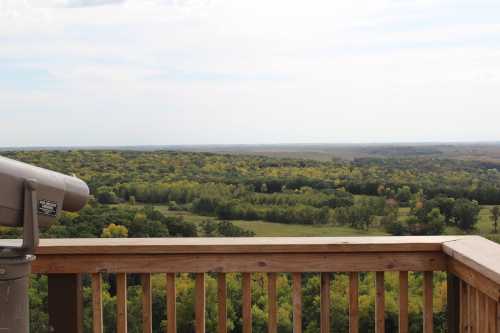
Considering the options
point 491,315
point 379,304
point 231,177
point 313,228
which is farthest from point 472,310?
point 231,177

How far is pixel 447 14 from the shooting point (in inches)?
251

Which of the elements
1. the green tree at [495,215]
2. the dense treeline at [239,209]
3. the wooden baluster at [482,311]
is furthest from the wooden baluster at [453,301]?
the green tree at [495,215]

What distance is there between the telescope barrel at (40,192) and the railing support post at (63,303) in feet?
1.49

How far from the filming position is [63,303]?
237cm

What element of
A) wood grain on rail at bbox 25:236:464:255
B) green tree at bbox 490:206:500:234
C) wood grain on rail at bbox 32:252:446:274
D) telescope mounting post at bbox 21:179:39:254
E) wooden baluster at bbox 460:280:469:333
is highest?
telescope mounting post at bbox 21:179:39:254

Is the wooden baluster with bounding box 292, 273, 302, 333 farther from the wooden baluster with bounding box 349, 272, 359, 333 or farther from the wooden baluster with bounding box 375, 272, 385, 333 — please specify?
the wooden baluster with bounding box 375, 272, 385, 333

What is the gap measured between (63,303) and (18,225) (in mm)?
639

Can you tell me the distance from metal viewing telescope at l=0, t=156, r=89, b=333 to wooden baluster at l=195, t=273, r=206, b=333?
72 centimetres

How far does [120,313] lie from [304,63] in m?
11.6

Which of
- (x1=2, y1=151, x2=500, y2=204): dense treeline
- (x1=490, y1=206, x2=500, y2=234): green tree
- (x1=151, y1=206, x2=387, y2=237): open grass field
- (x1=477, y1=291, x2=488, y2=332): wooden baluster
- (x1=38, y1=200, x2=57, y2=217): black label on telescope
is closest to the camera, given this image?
(x1=38, y1=200, x2=57, y2=217): black label on telescope

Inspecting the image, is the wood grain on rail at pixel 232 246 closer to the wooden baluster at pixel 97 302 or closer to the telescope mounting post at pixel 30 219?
the wooden baluster at pixel 97 302

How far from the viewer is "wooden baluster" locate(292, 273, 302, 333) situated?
235 centimetres

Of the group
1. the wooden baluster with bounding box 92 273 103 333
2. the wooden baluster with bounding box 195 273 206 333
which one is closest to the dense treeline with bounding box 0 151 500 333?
the wooden baluster with bounding box 92 273 103 333

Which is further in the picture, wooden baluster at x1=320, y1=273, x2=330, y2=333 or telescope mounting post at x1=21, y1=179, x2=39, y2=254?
wooden baluster at x1=320, y1=273, x2=330, y2=333
